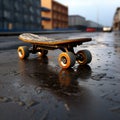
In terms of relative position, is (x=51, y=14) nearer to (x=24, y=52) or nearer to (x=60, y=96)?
(x=24, y=52)

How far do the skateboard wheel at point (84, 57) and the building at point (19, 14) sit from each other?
139 feet

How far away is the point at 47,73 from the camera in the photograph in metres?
5.29

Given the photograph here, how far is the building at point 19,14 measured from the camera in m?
54.2

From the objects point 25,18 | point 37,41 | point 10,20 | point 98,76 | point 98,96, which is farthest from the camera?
point 25,18

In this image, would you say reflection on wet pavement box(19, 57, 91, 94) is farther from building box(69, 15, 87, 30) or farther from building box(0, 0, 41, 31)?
building box(69, 15, 87, 30)

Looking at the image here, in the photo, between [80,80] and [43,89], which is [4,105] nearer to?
[43,89]

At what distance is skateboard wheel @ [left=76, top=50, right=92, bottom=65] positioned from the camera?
6255 mm

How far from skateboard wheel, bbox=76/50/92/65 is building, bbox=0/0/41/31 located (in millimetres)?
42345

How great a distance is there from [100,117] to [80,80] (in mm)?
1929

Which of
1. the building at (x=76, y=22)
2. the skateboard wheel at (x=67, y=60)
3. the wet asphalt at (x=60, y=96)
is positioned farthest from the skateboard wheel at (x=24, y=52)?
the building at (x=76, y=22)

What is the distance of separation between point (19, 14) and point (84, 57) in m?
59.4

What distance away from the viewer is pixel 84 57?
6297 millimetres

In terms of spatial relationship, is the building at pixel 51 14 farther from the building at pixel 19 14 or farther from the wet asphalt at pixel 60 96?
the wet asphalt at pixel 60 96

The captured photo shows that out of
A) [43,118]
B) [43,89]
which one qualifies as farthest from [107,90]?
[43,118]
